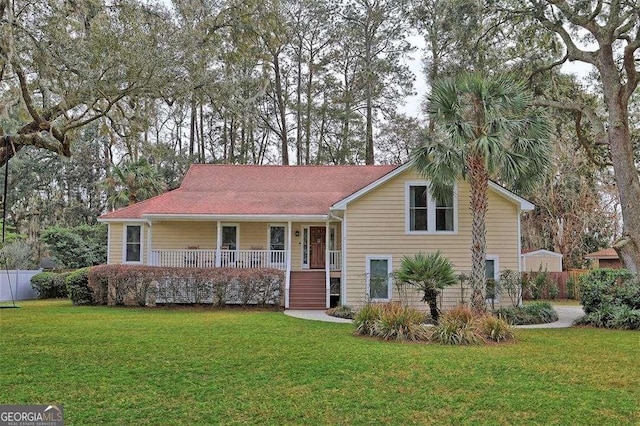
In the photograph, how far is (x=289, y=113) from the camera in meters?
32.9

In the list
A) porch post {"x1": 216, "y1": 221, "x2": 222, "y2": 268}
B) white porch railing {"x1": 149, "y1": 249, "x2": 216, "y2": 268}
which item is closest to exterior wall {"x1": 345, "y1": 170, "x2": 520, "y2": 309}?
porch post {"x1": 216, "y1": 221, "x2": 222, "y2": 268}

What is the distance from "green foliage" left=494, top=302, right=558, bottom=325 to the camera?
14172 mm

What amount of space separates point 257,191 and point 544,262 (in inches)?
571

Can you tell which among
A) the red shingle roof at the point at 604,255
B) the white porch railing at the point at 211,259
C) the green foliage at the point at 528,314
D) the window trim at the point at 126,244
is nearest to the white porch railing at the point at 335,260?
the white porch railing at the point at 211,259

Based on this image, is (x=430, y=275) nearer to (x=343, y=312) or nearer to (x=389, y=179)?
(x=343, y=312)

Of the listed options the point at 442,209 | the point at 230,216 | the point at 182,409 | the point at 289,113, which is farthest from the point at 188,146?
the point at 182,409

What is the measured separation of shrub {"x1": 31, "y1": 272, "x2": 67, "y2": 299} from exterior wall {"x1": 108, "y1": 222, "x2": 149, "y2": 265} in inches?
128

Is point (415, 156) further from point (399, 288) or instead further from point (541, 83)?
point (541, 83)

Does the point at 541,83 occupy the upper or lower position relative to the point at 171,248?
upper

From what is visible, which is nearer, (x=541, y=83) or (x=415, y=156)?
(x=415, y=156)

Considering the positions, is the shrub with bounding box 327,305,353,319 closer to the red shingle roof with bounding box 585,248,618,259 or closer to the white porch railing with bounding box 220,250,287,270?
the white porch railing with bounding box 220,250,287,270

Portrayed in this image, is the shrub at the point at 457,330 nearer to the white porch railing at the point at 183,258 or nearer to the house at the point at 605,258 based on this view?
the white porch railing at the point at 183,258

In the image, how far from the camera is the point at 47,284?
70.5ft

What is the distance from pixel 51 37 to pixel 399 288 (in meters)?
10.7
